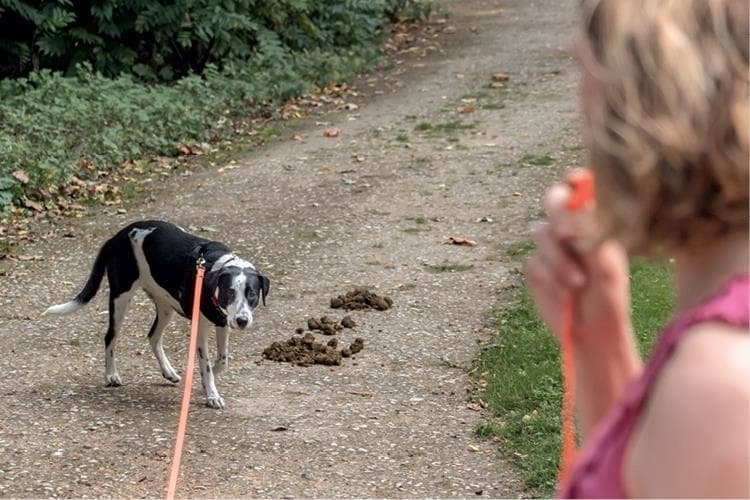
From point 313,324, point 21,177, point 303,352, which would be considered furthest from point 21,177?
point 303,352

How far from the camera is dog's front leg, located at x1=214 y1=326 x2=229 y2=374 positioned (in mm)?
6062

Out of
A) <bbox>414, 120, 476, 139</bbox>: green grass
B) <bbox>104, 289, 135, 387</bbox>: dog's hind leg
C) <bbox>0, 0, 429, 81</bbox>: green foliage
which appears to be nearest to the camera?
<bbox>104, 289, 135, 387</bbox>: dog's hind leg

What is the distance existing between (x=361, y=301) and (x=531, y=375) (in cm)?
161

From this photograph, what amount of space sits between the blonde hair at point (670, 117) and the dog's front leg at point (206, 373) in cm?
497

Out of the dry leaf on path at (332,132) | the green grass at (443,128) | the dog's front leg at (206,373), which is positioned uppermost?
the dog's front leg at (206,373)

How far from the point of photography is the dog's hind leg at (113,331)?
A: 629 cm

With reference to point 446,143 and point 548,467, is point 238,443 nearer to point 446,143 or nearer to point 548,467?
point 548,467

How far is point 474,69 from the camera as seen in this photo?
15.0 m

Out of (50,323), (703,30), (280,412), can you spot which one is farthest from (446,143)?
(703,30)

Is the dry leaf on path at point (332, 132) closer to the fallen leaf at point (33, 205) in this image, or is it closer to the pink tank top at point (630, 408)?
the fallen leaf at point (33, 205)

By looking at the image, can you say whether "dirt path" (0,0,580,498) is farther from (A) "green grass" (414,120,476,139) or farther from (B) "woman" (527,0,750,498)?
(B) "woman" (527,0,750,498)

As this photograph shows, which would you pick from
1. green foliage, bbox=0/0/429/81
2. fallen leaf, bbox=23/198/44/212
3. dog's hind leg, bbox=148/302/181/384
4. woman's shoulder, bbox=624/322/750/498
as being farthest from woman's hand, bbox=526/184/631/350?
green foliage, bbox=0/0/429/81

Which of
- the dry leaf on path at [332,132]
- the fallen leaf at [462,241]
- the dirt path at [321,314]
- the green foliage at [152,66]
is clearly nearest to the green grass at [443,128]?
the dirt path at [321,314]

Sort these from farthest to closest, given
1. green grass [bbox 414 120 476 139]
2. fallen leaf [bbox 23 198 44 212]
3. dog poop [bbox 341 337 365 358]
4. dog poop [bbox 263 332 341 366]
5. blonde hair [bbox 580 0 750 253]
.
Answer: green grass [bbox 414 120 476 139]
fallen leaf [bbox 23 198 44 212]
dog poop [bbox 341 337 365 358]
dog poop [bbox 263 332 341 366]
blonde hair [bbox 580 0 750 253]
